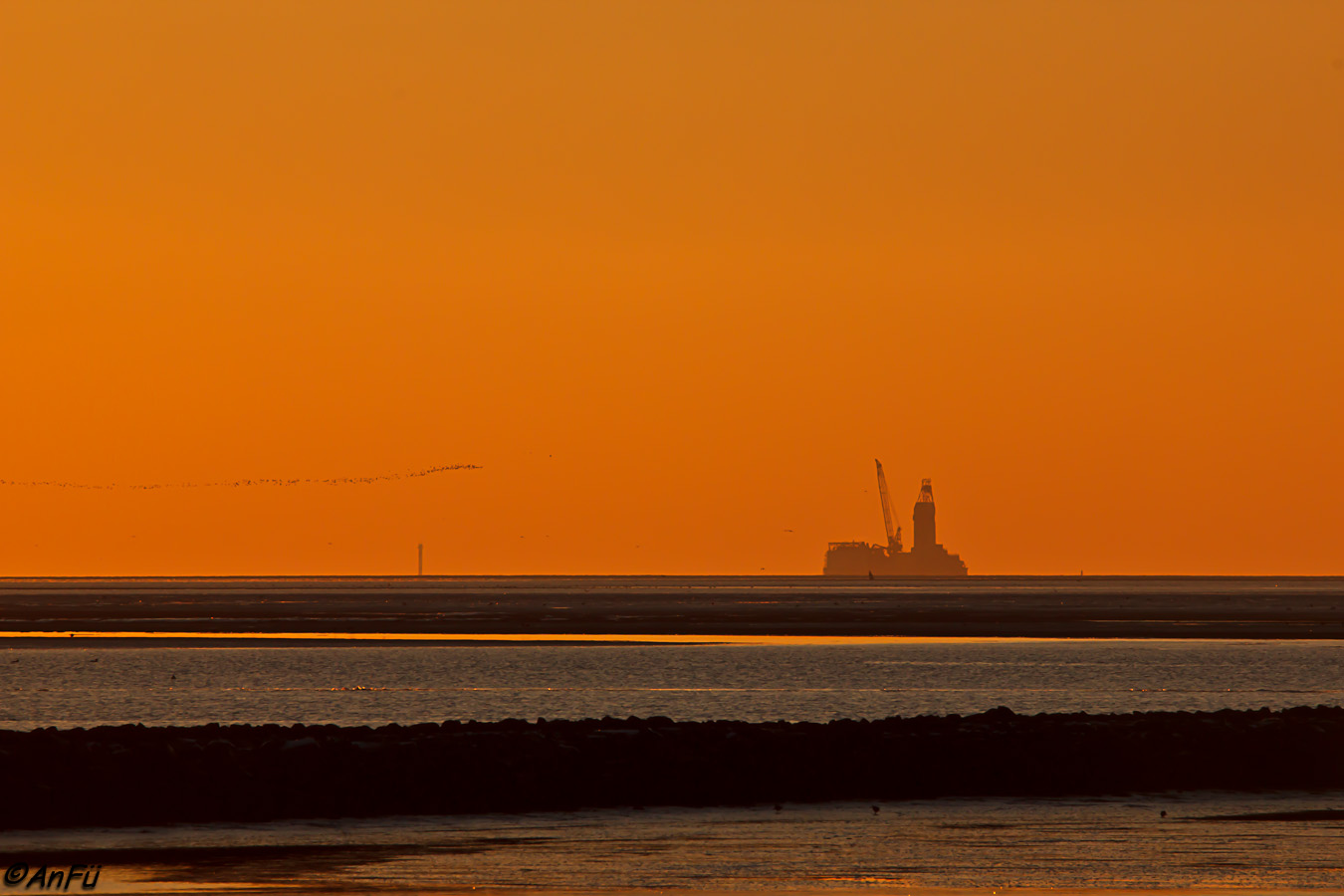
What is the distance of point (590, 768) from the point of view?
3175 centimetres

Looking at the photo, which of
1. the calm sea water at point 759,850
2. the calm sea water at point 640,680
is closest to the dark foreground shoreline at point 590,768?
the calm sea water at point 759,850

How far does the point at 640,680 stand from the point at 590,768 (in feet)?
163

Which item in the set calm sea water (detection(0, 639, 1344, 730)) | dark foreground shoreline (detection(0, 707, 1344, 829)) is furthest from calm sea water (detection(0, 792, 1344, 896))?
calm sea water (detection(0, 639, 1344, 730))

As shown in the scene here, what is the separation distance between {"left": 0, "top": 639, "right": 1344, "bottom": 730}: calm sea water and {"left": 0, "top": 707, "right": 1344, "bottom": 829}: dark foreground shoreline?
22998 mm

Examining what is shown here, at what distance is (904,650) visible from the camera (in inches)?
4540

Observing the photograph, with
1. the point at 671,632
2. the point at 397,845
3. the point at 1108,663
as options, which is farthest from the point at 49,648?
the point at 397,845

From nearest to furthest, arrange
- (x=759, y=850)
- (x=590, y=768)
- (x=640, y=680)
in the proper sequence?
1. (x=759, y=850)
2. (x=590, y=768)
3. (x=640, y=680)

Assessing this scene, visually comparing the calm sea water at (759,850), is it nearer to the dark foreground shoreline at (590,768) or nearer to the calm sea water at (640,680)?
the dark foreground shoreline at (590,768)

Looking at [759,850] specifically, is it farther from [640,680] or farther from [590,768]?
[640,680]

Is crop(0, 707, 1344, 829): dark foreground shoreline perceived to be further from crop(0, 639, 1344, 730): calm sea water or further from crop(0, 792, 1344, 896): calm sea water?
crop(0, 639, 1344, 730): calm sea water

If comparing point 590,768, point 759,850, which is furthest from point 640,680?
point 759,850

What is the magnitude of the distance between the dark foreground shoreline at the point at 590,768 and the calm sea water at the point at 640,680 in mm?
22998

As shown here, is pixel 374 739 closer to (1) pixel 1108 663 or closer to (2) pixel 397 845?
(2) pixel 397 845

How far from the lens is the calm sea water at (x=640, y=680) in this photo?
62.5 m
